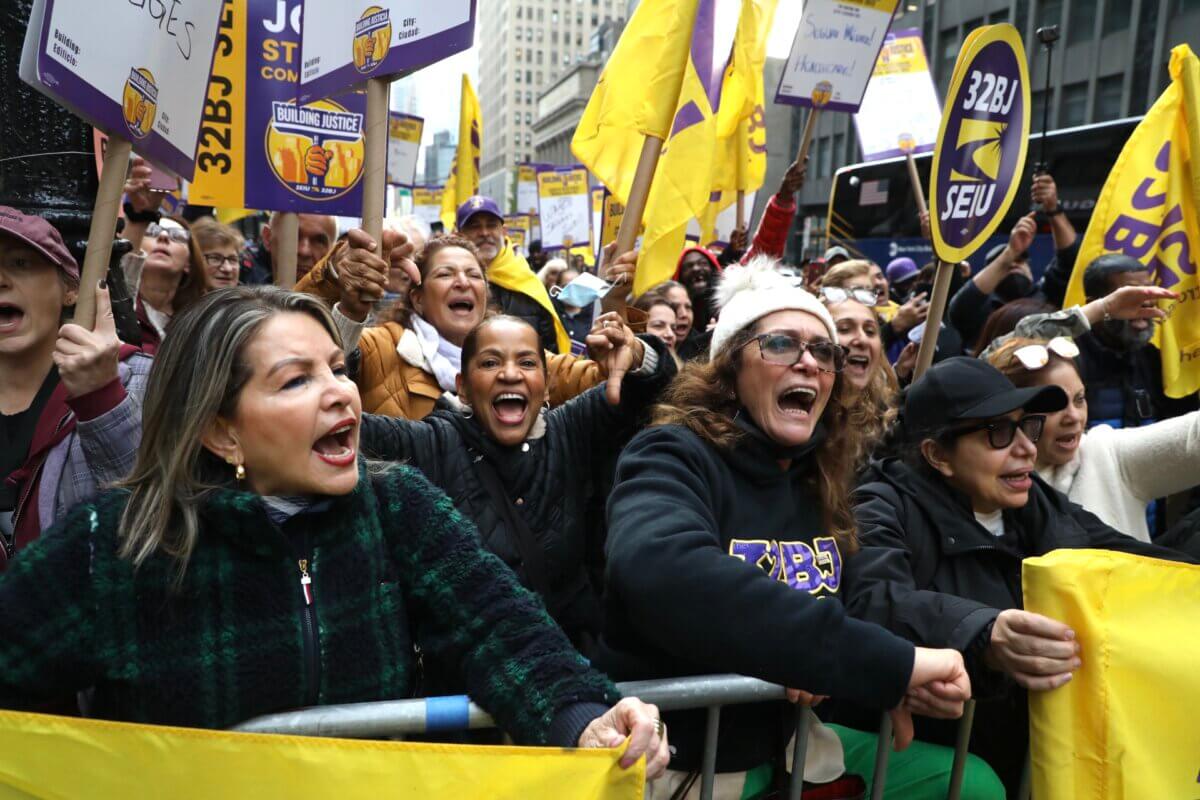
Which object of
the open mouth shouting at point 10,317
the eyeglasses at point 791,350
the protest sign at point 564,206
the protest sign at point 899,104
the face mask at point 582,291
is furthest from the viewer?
the protest sign at point 564,206

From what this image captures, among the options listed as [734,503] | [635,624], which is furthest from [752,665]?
[734,503]

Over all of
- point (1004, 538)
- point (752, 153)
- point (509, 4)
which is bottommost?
point (1004, 538)

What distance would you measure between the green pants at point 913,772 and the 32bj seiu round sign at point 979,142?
83.4 inches

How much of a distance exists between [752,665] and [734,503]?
0.53 m

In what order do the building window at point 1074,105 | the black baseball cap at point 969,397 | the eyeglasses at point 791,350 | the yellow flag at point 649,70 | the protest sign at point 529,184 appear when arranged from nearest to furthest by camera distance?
the eyeglasses at point 791,350, the black baseball cap at point 969,397, the yellow flag at point 649,70, the protest sign at point 529,184, the building window at point 1074,105

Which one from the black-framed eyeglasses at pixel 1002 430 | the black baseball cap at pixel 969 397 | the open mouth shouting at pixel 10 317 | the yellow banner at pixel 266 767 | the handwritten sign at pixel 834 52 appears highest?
the handwritten sign at pixel 834 52

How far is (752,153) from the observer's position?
752 cm

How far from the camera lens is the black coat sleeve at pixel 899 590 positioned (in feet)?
6.93

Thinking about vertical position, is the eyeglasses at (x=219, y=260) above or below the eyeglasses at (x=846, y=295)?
above

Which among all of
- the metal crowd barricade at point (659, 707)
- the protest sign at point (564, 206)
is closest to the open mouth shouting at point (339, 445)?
the metal crowd barricade at point (659, 707)

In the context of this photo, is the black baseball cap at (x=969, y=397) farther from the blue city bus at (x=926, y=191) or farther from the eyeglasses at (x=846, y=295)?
the blue city bus at (x=926, y=191)

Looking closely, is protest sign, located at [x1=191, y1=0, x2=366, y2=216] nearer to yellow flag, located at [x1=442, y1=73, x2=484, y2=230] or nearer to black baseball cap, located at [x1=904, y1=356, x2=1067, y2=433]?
black baseball cap, located at [x1=904, y1=356, x2=1067, y2=433]

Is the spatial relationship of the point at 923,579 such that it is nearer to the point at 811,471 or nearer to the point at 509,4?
the point at 811,471

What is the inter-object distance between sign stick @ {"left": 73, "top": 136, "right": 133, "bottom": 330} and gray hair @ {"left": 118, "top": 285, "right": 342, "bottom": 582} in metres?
0.41
